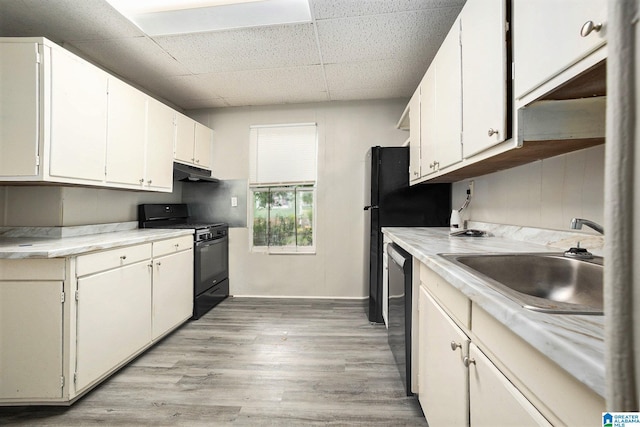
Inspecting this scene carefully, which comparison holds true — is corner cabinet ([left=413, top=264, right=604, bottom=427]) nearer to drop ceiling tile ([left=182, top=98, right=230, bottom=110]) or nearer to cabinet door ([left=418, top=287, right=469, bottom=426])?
cabinet door ([left=418, top=287, right=469, bottom=426])

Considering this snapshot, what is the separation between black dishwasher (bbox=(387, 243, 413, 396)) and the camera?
5.03ft

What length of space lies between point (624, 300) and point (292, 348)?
221cm

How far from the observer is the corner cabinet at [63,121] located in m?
1.58

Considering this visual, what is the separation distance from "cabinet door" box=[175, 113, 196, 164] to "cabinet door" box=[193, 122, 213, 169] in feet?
0.22

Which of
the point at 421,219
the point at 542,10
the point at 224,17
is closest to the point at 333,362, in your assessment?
the point at 421,219

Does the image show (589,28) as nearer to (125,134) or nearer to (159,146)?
(125,134)

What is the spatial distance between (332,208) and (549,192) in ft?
7.55

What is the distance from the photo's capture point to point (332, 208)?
345 centimetres

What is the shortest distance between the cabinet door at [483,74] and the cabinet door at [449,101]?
0.07m

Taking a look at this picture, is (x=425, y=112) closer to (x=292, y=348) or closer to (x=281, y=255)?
(x=292, y=348)

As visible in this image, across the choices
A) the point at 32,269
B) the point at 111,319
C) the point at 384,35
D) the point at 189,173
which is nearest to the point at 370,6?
the point at 384,35

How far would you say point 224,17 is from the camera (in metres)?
1.98

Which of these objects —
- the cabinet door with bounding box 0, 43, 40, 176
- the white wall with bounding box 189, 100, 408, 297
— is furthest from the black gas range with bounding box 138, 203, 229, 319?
the cabinet door with bounding box 0, 43, 40, 176

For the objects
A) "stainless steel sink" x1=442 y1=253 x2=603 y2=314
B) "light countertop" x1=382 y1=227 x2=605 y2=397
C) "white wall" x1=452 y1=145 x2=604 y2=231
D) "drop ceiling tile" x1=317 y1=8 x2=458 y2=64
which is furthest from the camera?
"drop ceiling tile" x1=317 y1=8 x2=458 y2=64
